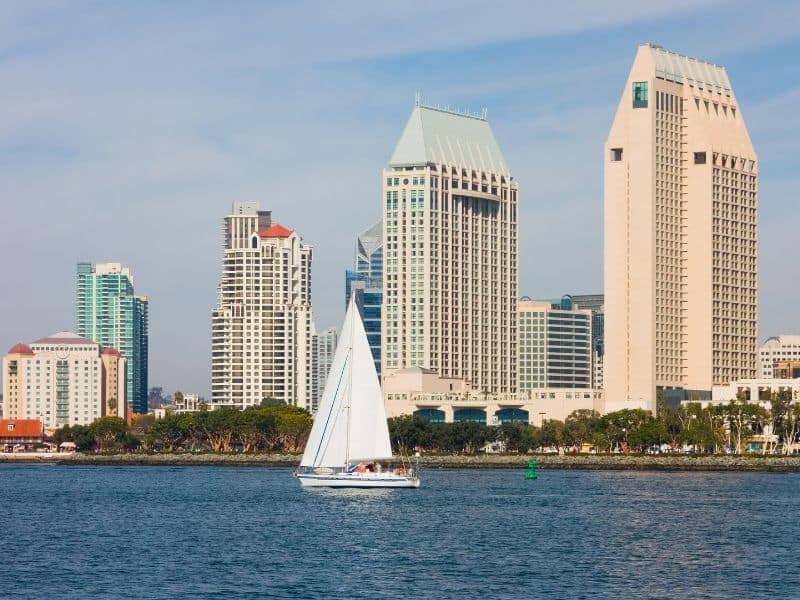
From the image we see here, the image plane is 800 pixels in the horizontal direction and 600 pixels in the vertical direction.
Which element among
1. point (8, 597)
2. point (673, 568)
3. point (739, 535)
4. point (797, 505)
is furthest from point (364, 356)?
point (8, 597)

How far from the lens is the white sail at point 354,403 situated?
513ft

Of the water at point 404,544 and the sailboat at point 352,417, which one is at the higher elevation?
the sailboat at point 352,417

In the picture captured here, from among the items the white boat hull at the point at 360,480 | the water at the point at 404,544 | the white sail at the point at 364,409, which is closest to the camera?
the water at the point at 404,544

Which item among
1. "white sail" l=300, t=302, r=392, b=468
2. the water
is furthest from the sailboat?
the water

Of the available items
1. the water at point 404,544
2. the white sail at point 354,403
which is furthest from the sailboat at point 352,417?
the water at point 404,544

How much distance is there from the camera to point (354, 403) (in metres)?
156

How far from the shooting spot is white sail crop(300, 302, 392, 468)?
513ft

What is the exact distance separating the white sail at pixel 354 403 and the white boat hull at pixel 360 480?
6.49ft

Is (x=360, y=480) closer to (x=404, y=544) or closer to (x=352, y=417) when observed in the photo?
(x=352, y=417)

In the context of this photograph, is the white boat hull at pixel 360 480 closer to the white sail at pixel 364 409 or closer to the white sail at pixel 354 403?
the white sail at pixel 354 403

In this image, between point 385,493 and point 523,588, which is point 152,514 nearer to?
point 385,493

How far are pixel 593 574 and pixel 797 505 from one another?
61.4m

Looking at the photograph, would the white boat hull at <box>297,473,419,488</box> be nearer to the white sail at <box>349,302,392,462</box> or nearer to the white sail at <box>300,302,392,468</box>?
the white sail at <box>300,302,392,468</box>

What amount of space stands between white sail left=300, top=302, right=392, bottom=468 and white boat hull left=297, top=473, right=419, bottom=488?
6.49ft
